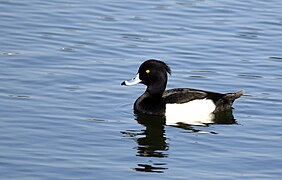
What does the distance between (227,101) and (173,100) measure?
77cm

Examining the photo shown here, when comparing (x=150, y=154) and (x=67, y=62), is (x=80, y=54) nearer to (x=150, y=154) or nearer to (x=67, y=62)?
(x=67, y=62)

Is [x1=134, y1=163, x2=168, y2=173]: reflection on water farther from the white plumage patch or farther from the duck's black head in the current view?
the duck's black head

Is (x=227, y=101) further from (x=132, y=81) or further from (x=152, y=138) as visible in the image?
(x=152, y=138)

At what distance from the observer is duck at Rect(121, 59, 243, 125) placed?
12992 mm

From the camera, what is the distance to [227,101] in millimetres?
13094

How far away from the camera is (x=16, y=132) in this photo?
36.3 ft

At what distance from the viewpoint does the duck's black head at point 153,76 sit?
13.4 metres

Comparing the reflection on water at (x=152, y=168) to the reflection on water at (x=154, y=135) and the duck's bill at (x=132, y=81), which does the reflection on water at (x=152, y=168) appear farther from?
the duck's bill at (x=132, y=81)

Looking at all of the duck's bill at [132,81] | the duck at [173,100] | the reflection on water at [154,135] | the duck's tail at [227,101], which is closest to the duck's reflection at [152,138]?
the reflection on water at [154,135]

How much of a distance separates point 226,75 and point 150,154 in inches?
159

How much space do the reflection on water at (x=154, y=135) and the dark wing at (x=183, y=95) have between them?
0.37 metres

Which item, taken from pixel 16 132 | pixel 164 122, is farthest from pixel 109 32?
pixel 16 132

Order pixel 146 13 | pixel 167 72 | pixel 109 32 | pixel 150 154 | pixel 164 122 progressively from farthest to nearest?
pixel 146 13 → pixel 109 32 → pixel 167 72 → pixel 164 122 → pixel 150 154

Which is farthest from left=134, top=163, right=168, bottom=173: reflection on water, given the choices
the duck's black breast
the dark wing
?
the dark wing
